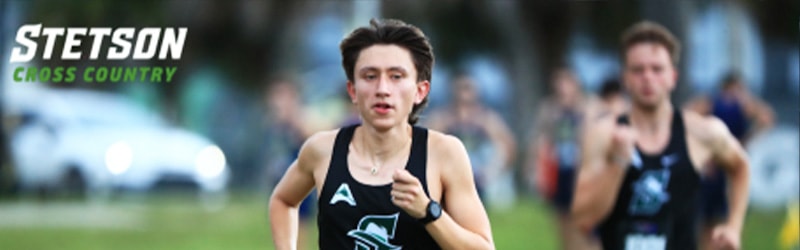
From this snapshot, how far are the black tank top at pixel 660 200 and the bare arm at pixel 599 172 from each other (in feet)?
0.29

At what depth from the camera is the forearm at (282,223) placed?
4875 mm

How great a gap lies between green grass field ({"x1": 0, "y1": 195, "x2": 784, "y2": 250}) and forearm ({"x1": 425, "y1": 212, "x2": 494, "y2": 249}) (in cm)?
883

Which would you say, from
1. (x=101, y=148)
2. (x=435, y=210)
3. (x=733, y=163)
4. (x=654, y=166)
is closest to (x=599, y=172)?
(x=654, y=166)

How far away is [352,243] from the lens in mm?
4391

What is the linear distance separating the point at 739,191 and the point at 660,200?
44cm

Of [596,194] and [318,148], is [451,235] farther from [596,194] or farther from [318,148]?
[596,194]

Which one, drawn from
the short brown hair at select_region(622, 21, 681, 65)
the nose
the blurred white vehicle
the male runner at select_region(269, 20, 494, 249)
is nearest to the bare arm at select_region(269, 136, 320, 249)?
the male runner at select_region(269, 20, 494, 249)

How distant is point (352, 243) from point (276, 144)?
675cm

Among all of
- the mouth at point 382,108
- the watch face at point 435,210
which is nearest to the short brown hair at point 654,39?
the mouth at point 382,108

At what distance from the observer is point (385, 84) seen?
14.1ft

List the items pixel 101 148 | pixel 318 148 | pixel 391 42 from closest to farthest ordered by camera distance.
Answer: pixel 391 42 → pixel 318 148 → pixel 101 148

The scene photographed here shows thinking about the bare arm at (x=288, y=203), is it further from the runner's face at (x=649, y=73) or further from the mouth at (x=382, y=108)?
the runner's face at (x=649, y=73)

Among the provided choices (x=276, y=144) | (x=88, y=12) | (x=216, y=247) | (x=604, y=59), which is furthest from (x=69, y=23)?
(x=604, y=59)

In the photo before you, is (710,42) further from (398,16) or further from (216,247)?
(216,247)
